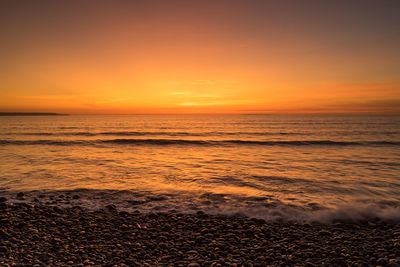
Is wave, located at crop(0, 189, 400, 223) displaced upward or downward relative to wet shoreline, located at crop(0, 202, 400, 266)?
downward

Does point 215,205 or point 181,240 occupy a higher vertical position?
point 181,240

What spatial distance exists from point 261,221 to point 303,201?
10.6 feet

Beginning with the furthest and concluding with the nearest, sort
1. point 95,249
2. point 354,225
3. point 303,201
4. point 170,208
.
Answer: point 303,201 → point 170,208 → point 354,225 → point 95,249

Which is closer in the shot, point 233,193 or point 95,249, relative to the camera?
point 95,249

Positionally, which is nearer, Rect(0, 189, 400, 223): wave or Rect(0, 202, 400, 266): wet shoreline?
Rect(0, 202, 400, 266): wet shoreline

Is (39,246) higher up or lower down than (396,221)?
higher up

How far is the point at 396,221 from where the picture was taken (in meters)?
6.91

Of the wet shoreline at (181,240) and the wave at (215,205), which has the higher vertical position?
the wet shoreline at (181,240)

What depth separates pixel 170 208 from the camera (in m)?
8.09

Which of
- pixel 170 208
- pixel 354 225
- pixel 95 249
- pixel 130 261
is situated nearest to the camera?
pixel 130 261

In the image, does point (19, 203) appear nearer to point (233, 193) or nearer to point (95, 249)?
point (95, 249)

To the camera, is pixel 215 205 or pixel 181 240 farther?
pixel 215 205

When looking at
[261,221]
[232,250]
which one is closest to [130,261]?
[232,250]

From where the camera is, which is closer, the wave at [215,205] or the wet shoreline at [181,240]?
the wet shoreline at [181,240]
